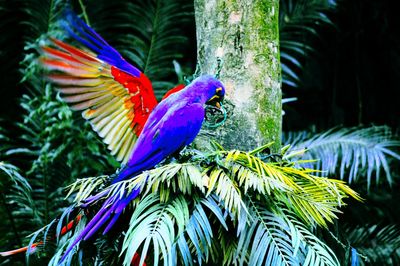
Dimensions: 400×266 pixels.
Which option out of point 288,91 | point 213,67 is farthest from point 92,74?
point 288,91

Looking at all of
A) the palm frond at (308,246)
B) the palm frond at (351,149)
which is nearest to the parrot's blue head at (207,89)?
the palm frond at (308,246)

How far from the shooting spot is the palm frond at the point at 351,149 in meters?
2.79

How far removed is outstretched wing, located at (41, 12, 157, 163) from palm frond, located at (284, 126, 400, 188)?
119cm

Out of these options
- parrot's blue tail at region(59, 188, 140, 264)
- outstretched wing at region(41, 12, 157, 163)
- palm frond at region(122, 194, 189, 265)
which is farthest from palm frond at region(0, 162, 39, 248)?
palm frond at region(122, 194, 189, 265)

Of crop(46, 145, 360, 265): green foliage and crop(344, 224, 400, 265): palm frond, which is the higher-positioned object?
crop(46, 145, 360, 265): green foliage

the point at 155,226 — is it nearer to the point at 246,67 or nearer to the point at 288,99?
the point at 246,67

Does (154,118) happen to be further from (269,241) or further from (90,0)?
(90,0)

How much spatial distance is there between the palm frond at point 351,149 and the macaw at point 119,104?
1199 millimetres

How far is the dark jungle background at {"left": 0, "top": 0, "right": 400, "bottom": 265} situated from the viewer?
281 cm

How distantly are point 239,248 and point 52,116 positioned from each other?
1761mm

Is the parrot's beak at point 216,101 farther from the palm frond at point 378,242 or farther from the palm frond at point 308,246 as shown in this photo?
the palm frond at point 378,242

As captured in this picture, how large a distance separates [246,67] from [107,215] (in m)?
0.62

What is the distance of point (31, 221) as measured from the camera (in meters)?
2.73

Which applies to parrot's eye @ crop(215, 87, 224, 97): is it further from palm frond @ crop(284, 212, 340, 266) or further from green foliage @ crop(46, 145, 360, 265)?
palm frond @ crop(284, 212, 340, 266)
